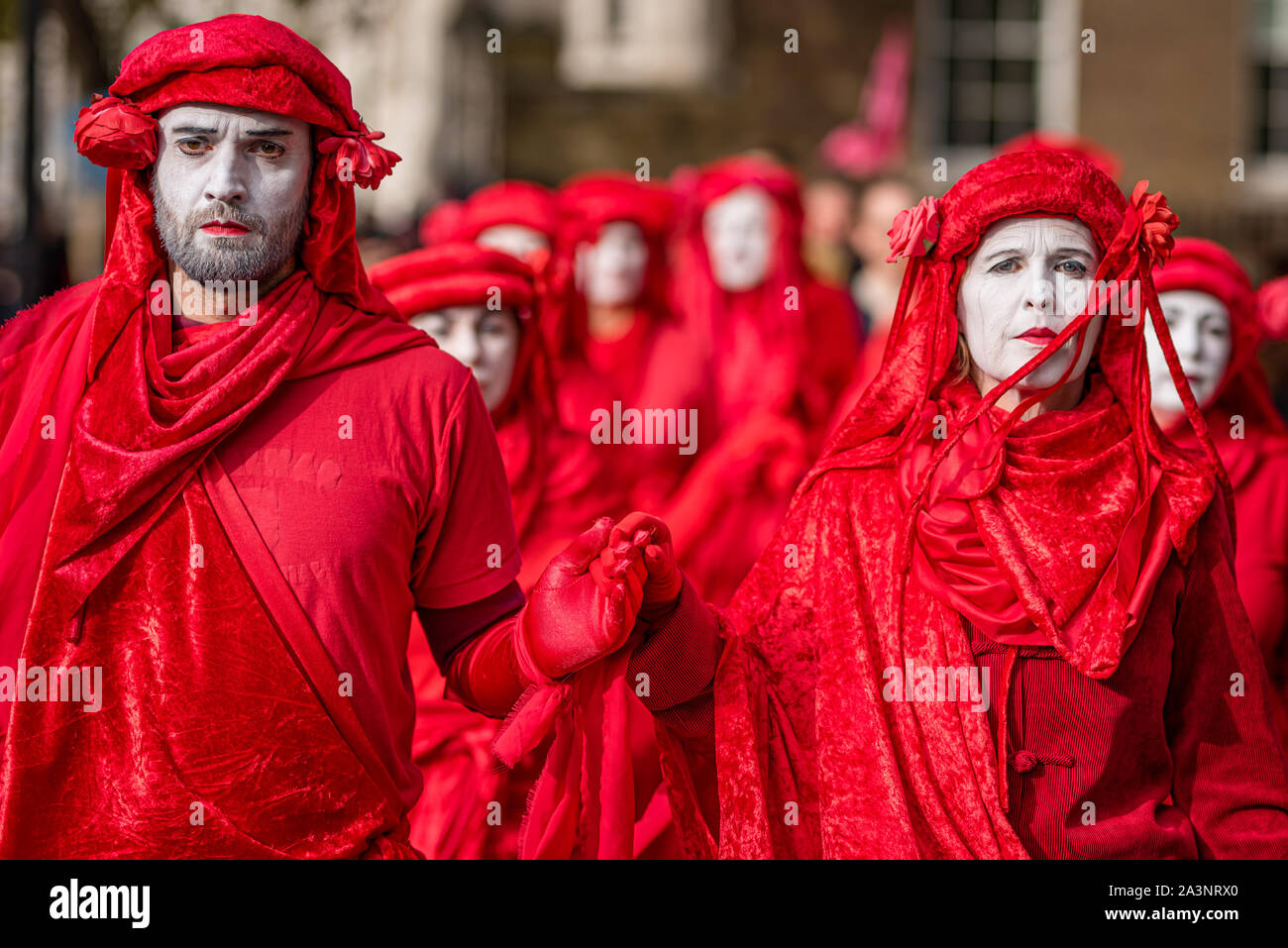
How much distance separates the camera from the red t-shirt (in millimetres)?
2930

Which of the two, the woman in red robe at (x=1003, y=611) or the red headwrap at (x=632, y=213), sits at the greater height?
the red headwrap at (x=632, y=213)

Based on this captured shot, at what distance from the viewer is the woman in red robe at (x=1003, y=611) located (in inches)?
118

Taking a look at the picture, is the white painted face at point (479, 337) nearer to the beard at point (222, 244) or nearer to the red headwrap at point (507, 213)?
the beard at point (222, 244)

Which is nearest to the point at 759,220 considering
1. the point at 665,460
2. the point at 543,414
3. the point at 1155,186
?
the point at 665,460

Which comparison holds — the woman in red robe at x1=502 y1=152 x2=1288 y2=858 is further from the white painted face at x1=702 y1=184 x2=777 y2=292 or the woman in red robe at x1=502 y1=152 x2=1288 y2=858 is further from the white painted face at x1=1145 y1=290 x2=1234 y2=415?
the white painted face at x1=702 y1=184 x2=777 y2=292

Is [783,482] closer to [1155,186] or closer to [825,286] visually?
[825,286]

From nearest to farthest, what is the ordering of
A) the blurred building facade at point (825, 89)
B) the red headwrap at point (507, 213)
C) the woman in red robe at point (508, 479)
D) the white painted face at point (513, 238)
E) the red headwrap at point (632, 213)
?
the woman in red robe at point (508, 479)
the white painted face at point (513, 238)
the red headwrap at point (507, 213)
the red headwrap at point (632, 213)
the blurred building facade at point (825, 89)

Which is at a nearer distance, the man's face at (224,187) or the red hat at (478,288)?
the man's face at (224,187)

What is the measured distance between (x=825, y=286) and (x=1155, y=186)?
28.7 feet

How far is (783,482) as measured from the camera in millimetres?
5895

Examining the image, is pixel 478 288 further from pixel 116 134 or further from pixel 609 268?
pixel 609 268

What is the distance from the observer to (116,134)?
289 cm

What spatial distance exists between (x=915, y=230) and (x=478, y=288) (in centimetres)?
165

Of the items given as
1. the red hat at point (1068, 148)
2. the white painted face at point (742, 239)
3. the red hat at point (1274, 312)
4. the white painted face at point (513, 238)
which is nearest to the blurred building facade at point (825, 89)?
the red hat at point (1068, 148)
